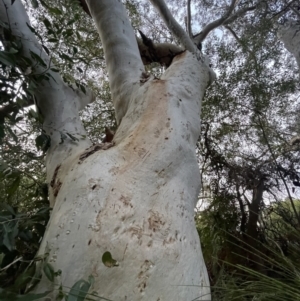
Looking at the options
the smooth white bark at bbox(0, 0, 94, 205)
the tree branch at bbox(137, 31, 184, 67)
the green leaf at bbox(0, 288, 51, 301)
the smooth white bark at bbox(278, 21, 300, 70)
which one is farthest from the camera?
the smooth white bark at bbox(278, 21, 300, 70)

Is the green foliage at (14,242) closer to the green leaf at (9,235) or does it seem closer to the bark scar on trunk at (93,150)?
the green leaf at (9,235)

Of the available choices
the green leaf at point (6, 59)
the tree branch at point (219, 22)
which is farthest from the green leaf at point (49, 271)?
the tree branch at point (219, 22)

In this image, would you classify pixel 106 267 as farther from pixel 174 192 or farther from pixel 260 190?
pixel 260 190

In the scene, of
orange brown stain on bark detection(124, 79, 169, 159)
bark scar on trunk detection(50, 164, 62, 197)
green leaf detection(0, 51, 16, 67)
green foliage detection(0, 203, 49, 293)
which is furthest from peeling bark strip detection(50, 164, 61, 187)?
green leaf detection(0, 51, 16, 67)

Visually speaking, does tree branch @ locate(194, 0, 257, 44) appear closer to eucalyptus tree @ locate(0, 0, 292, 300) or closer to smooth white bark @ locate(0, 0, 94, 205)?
eucalyptus tree @ locate(0, 0, 292, 300)

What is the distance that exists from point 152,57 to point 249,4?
7.93 ft

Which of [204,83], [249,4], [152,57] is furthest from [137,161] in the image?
[249,4]

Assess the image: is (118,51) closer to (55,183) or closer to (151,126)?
(151,126)

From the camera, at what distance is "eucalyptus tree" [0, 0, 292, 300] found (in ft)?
3.11

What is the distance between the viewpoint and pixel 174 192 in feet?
3.95

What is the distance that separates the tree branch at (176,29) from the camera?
2457 millimetres

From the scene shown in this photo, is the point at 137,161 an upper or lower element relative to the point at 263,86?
lower

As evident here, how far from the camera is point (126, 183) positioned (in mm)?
1156

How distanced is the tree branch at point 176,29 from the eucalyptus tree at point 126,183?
0.46 metres
